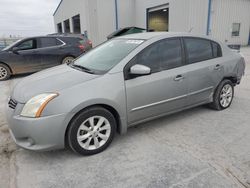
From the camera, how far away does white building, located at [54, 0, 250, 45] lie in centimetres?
1497

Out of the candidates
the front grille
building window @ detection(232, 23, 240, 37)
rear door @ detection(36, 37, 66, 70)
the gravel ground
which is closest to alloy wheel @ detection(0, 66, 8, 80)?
rear door @ detection(36, 37, 66, 70)

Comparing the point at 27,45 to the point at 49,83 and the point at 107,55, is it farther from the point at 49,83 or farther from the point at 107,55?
the point at 49,83

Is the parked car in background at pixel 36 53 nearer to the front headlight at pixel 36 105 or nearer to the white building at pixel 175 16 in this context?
the front headlight at pixel 36 105

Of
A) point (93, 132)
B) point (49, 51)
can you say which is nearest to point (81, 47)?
point (49, 51)

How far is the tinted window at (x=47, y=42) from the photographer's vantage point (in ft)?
25.3

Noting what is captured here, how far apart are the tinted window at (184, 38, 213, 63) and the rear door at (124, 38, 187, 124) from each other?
0.61 ft

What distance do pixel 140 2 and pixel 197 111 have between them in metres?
18.7

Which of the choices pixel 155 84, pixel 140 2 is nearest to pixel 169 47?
pixel 155 84

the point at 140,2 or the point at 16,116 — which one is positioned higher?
the point at 140,2

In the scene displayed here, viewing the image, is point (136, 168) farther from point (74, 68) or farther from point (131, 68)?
point (74, 68)

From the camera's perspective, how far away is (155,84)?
299 cm

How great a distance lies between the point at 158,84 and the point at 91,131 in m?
1.15

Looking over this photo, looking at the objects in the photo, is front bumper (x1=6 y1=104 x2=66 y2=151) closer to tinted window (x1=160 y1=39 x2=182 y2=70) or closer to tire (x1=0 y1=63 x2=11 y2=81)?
tinted window (x1=160 y1=39 x2=182 y2=70)

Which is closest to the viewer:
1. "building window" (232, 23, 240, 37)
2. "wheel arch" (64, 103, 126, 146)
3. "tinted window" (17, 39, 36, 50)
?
"wheel arch" (64, 103, 126, 146)
